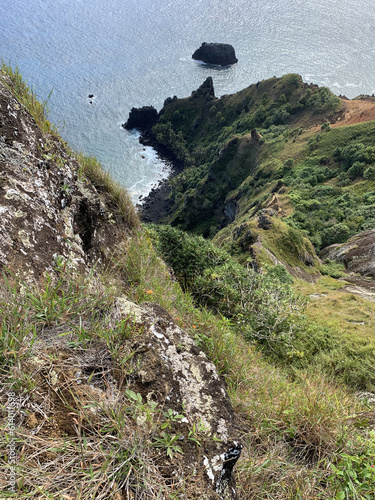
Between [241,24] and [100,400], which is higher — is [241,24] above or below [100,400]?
above

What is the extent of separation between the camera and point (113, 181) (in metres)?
7.53

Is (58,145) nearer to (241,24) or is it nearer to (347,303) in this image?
(347,303)

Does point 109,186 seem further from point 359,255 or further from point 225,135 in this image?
point 225,135

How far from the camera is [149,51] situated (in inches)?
5433

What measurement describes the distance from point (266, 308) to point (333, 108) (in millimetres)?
83047

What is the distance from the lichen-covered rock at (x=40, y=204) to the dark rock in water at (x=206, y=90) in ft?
380

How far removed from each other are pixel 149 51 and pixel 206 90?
168ft

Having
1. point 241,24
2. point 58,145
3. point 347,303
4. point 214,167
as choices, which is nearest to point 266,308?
point 58,145

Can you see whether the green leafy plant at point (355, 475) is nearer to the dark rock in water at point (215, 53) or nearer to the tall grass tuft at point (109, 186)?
the tall grass tuft at point (109, 186)

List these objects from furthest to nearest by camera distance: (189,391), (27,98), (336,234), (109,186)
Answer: (336,234) < (109,186) < (27,98) < (189,391)

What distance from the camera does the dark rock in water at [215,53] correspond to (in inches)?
5310

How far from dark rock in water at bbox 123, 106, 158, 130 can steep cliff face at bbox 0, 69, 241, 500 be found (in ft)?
360

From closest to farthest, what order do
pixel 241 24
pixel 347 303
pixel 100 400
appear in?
pixel 100 400 < pixel 347 303 < pixel 241 24

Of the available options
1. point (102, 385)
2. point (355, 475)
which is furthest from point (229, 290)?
point (102, 385)
